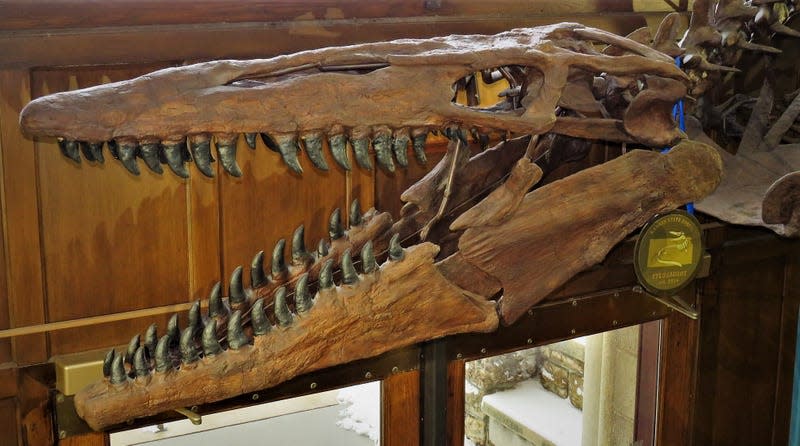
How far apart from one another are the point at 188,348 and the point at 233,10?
2.47 feet

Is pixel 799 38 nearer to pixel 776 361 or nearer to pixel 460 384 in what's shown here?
pixel 776 361

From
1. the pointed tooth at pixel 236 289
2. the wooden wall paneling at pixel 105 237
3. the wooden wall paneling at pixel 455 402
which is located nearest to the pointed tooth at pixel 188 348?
the pointed tooth at pixel 236 289

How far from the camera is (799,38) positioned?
227cm

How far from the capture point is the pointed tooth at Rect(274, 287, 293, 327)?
129 centimetres

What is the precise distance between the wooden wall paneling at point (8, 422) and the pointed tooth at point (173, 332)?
0.47 meters

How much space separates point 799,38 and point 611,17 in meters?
0.48

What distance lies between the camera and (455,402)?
2.08m

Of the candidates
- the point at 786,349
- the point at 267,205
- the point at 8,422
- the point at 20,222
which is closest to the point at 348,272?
the point at 267,205

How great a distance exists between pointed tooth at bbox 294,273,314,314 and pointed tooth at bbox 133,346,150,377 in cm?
23

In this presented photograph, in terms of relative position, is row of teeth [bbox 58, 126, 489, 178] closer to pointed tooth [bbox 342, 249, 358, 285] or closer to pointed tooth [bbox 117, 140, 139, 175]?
pointed tooth [bbox 117, 140, 139, 175]

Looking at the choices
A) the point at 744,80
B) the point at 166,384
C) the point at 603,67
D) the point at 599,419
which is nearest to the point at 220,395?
the point at 166,384

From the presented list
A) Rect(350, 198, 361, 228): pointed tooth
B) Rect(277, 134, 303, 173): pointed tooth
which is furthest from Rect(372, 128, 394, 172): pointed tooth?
Rect(350, 198, 361, 228): pointed tooth

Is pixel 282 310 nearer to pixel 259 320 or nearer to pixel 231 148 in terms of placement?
pixel 259 320

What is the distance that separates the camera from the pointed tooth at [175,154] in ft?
3.74
